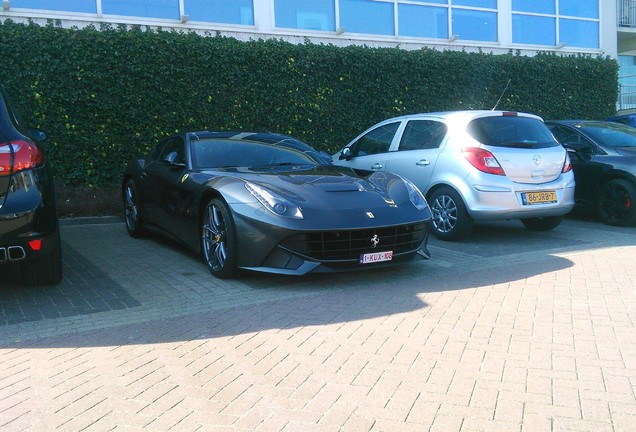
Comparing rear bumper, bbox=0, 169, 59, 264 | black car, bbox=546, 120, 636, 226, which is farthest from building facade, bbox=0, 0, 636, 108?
rear bumper, bbox=0, 169, 59, 264

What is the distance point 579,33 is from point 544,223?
13279 millimetres

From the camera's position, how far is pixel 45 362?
3.80 m

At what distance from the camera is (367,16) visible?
15219mm

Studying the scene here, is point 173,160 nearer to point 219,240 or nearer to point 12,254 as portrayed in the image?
point 219,240

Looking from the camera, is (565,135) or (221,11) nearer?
(565,135)

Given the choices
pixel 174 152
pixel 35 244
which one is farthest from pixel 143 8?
pixel 35 244

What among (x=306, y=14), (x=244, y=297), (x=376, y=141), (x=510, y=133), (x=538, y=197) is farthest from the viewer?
(x=306, y=14)

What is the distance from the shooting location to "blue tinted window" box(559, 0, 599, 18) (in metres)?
19.1

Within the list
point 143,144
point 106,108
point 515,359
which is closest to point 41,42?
point 106,108

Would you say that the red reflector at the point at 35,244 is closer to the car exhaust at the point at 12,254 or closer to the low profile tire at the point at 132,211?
the car exhaust at the point at 12,254

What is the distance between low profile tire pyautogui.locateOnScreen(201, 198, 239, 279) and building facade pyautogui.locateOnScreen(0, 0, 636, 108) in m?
6.96

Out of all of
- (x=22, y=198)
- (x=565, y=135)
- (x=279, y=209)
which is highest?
(x=565, y=135)

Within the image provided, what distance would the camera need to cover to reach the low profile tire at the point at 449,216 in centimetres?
757

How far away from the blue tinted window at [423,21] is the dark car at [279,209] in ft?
32.6
